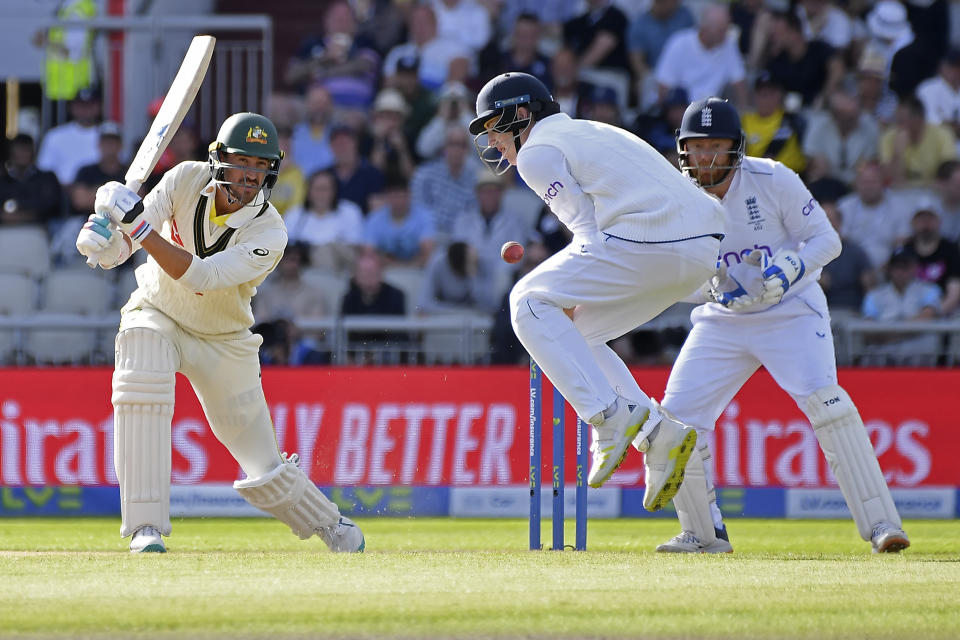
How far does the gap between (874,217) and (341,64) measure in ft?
16.0

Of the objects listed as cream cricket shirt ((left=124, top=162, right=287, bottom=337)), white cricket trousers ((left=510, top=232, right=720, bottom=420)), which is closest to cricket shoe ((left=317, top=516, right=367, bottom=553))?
cream cricket shirt ((left=124, top=162, right=287, bottom=337))

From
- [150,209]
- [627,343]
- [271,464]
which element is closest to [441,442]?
[627,343]

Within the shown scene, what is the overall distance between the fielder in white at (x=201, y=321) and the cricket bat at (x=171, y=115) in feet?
0.37

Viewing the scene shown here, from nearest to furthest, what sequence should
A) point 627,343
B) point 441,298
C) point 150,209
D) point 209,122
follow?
point 150,209 < point 627,343 < point 441,298 < point 209,122

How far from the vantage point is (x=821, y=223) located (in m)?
6.67

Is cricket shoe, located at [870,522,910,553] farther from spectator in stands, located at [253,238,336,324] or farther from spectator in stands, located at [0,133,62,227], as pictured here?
spectator in stands, located at [0,133,62,227]

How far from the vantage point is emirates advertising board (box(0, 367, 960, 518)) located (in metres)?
9.81

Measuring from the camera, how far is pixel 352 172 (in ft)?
41.3

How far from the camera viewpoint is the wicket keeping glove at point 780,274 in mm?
6395

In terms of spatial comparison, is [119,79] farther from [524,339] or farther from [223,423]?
[524,339]

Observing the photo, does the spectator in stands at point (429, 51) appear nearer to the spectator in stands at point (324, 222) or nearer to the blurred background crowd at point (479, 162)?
the blurred background crowd at point (479, 162)

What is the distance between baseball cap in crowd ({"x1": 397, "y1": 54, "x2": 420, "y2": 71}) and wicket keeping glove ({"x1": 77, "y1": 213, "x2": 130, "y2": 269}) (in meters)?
7.20

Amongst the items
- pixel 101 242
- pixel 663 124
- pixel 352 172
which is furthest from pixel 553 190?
pixel 352 172

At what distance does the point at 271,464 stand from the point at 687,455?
1.97 metres
